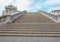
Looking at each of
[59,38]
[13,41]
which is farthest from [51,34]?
[13,41]

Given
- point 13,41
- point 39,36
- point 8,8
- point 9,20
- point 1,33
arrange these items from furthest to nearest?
point 8,8 → point 9,20 → point 1,33 → point 39,36 → point 13,41

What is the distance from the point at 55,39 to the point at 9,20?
6304 mm

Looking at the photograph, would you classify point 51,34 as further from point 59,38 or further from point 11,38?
point 11,38

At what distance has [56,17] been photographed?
47.9 ft

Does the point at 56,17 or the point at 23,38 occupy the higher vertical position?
the point at 56,17

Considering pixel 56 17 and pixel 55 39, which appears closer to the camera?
pixel 55 39

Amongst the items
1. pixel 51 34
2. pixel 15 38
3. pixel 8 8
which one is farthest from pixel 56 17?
pixel 8 8

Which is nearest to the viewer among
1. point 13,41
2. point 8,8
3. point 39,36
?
point 13,41

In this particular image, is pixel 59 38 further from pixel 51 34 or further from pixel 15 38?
pixel 15 38

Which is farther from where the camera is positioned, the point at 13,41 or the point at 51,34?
the point at 51,34

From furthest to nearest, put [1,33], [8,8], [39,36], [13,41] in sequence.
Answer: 1. [8,8]
2. [1,33]
3. [39,36]
4. [13,41]

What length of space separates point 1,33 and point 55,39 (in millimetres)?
2702

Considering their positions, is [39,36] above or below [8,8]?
below

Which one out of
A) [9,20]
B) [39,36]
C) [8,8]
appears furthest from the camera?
[8,8]
